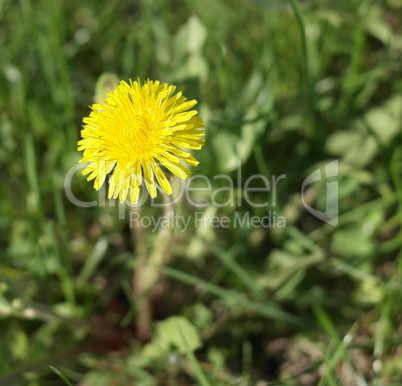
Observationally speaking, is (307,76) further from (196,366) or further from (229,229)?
(196,366)

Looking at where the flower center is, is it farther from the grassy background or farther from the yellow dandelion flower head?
the grassy background

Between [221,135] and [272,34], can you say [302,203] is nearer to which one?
[221,135]

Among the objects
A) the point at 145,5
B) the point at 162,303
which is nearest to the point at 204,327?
the point at 162,303

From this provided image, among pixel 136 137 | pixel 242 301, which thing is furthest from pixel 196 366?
pixel 136 137

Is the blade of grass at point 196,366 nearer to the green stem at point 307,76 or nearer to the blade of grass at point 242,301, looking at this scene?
the blade of grass at point 242,301

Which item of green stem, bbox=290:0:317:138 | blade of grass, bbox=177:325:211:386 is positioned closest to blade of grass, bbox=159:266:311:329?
blade of grass, bbox=177:325:211:386
